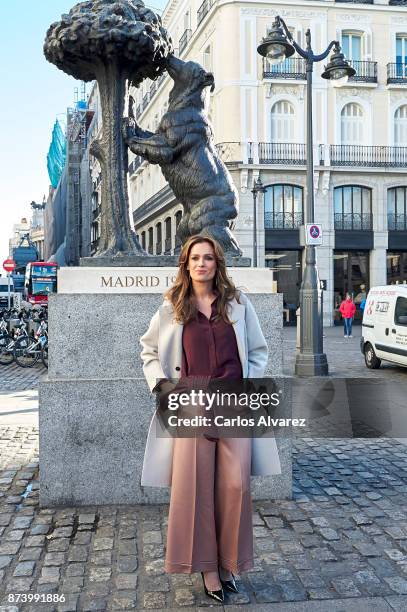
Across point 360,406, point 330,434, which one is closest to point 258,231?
point 360,406

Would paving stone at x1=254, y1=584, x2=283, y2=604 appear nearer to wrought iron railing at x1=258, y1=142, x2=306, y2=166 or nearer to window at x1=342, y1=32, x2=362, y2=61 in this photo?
wrought iron railing at x1=258, y1=142, x2=306, y2=166

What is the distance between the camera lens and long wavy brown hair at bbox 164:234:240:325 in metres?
3.20

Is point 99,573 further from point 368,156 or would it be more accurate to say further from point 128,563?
point 368,156

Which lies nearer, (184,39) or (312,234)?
(312,234)

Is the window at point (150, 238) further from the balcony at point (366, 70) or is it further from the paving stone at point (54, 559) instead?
the paving stone at point (54, 559)

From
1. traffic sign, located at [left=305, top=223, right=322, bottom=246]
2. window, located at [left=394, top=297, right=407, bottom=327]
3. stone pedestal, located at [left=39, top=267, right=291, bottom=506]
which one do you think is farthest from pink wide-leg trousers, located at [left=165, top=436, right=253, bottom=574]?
window, located at [left=394, top=297, right=407, bottom=327]

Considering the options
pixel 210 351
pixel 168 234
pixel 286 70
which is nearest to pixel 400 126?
pixel 286 70

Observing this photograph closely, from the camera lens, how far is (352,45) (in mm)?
32094

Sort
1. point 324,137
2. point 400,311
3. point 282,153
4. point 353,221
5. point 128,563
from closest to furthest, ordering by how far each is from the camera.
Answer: point 128,563 < point 400,311 < point 282,153 < point 324,137 < point 353,221

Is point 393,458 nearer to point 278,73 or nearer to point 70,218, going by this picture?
point 278,73

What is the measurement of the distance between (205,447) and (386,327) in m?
11.2

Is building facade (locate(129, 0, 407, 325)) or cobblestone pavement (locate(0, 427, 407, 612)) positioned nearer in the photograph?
cobblestone pavement (locate(0, 427, 407, 612))

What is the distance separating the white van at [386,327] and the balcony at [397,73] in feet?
69.5

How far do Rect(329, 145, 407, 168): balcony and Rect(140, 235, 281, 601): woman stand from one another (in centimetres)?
2932
